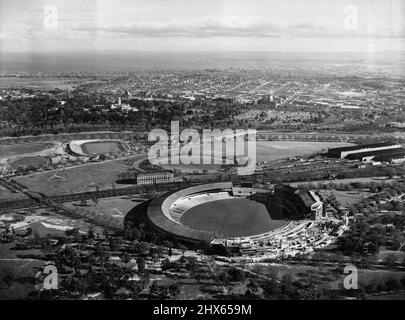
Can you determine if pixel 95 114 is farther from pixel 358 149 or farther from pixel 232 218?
pixel 232 218

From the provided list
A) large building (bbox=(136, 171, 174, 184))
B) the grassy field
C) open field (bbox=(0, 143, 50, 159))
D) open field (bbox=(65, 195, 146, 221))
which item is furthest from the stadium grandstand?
open field (bbox=(0, 143, 50, 159))

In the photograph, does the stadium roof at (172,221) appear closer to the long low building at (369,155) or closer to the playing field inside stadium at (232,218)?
the playing field inside stadium at (232,218)

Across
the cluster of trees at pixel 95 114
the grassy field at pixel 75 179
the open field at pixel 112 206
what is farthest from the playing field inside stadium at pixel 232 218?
the cluster of trees at pixel 95 114

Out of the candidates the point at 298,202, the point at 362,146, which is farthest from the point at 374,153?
the point at 298,202

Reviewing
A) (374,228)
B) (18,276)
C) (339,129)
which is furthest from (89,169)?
(339,129)

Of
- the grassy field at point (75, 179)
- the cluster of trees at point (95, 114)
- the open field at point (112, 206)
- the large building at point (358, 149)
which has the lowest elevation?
the open field at point (112, 206)
